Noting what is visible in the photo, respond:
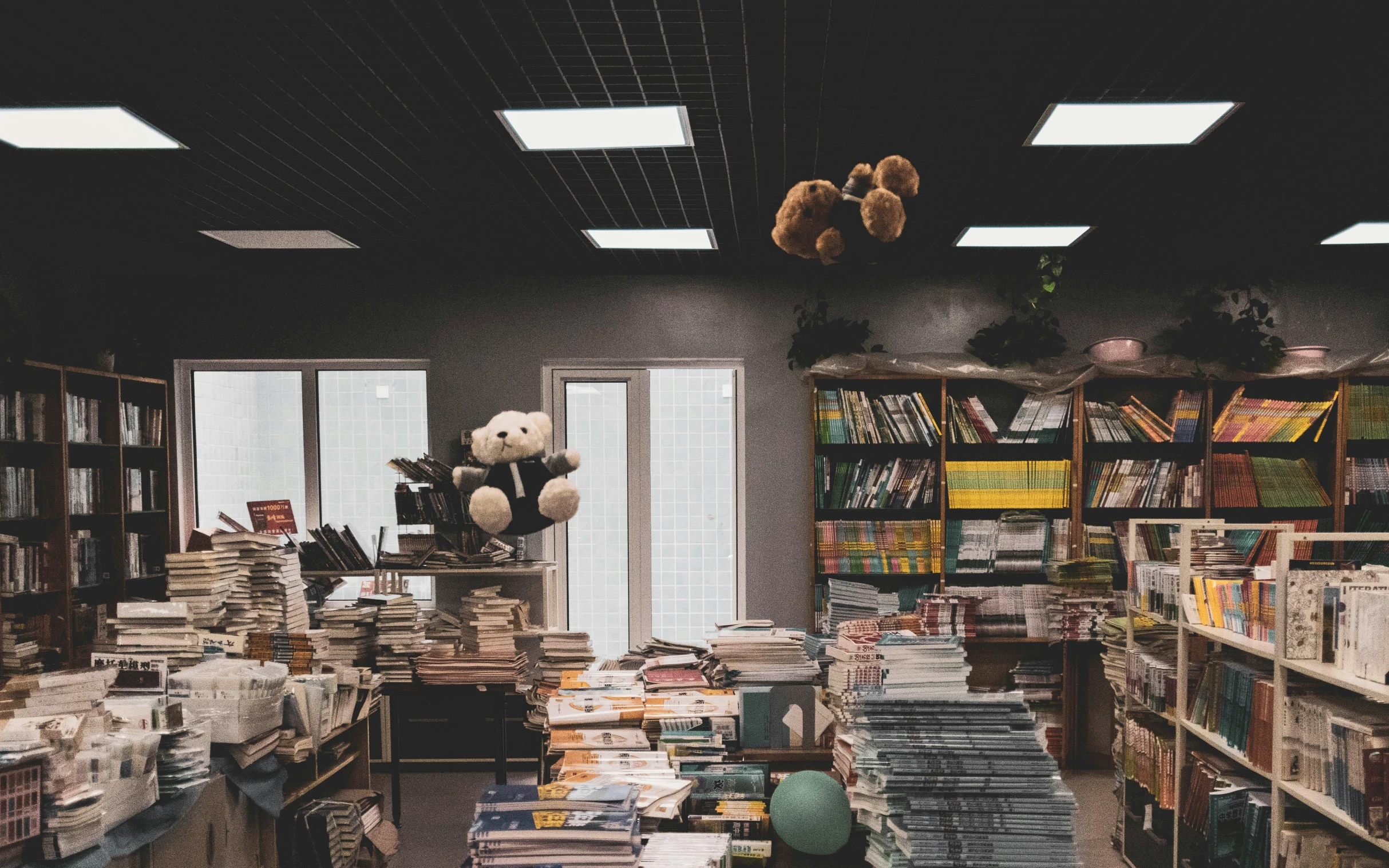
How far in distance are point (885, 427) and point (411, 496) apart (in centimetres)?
302

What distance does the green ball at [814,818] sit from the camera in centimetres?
223

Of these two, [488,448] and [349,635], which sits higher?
[488,448]

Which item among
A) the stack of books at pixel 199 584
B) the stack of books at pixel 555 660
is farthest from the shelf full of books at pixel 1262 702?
the stack of books at pixel 199 584

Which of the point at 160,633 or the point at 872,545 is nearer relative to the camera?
the point at 160,633

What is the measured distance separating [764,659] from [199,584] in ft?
9.61

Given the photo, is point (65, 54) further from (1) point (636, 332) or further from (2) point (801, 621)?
(2) point (801, 621)

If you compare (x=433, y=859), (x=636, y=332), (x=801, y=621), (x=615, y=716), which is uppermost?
(x=636, y=332)

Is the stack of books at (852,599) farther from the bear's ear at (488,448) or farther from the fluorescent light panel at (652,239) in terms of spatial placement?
the bear's ear at (488,448)

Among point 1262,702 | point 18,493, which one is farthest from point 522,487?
point 18,493

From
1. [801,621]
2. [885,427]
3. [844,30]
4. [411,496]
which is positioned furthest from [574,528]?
[844,30]

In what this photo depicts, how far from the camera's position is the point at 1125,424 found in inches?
211

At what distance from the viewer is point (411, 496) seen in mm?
5371

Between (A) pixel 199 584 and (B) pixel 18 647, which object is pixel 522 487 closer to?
(A) pixel 199 584

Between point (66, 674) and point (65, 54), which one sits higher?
point (65, 54)
